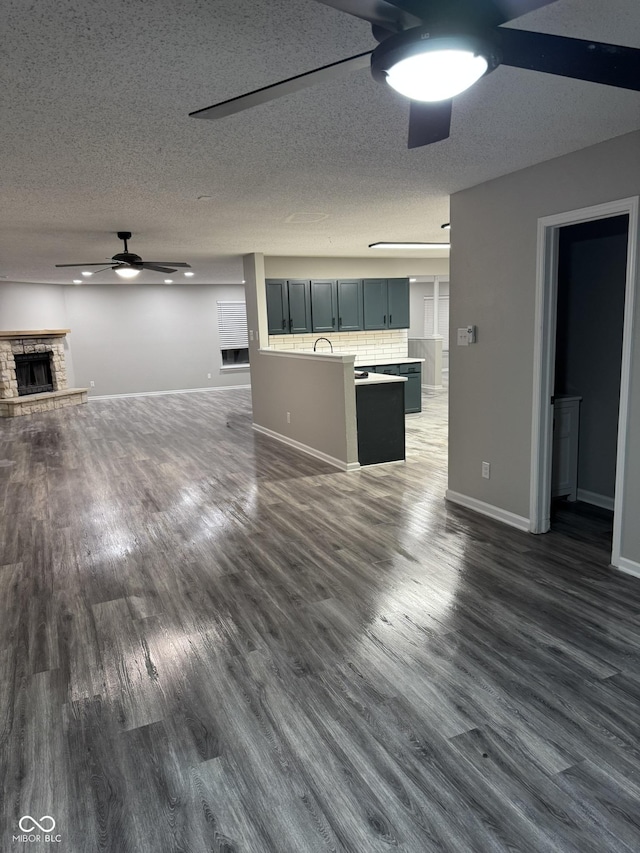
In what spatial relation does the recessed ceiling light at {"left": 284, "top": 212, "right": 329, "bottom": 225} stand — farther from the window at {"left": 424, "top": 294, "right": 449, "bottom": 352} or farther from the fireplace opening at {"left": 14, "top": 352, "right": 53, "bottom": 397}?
the window at {"left": 424, "top": 294, "right": 449, "bottom": 352}

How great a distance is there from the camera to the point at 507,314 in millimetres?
3877

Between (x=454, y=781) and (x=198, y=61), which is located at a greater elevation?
(x=198, y=61)

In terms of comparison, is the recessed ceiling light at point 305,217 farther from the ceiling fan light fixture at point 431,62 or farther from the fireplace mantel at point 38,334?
the fireplace mantel at point 38,334

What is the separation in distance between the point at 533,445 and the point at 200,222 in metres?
3.47

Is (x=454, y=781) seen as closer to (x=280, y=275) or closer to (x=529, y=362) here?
(x=529, y=362)

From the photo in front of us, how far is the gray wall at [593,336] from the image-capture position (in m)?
4.21

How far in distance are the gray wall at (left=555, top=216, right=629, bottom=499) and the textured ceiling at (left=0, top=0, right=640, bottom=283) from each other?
1179 millimetres

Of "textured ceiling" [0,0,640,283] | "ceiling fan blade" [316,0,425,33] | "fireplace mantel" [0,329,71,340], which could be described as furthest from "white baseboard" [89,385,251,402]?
"ceiling fan blade" [316,0,425,33]

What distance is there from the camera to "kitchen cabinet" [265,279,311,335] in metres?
7.74

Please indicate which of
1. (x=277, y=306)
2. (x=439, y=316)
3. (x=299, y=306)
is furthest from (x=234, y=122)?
(x=439, y=316)

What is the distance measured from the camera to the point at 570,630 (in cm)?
265

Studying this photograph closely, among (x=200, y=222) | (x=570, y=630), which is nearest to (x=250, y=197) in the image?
(x=200, y=222)

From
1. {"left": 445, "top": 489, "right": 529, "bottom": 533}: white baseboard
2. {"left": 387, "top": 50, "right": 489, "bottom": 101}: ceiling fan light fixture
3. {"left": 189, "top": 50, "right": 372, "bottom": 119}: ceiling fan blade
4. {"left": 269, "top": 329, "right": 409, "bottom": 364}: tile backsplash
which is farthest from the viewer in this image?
{"left": 269, "top": 329, "right": 409, "bottom": 364}: tile backsplash

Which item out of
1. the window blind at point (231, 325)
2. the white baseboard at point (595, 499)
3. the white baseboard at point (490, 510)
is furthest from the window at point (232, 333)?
the white baseboard at point (595, 499)
